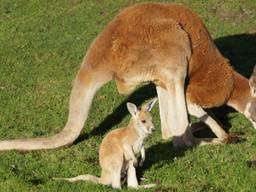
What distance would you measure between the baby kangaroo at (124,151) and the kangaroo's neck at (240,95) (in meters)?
2.42

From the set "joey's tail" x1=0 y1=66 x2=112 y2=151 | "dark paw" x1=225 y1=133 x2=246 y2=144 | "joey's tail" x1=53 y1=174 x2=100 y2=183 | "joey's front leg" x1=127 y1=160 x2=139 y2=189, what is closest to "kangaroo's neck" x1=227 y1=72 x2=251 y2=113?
"dark paw" x1=225 y1=133 x2=246 y2=144

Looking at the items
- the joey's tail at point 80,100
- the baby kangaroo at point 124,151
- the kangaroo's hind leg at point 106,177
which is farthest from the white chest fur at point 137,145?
the joey's tail at point 80,100

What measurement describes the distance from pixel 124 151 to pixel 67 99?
4017 mm

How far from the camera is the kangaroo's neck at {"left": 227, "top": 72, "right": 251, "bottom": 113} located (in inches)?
330

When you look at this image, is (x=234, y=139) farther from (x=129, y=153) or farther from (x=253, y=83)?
(x=129, y=153)

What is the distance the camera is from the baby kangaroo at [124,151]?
6.07 metres

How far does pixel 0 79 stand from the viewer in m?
11.1

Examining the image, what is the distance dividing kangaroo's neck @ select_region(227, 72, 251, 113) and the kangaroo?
0.5 inches

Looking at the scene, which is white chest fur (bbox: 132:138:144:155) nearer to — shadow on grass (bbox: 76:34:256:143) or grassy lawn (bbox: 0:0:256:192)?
grassy lawn (bbox: 0:0:256:192)

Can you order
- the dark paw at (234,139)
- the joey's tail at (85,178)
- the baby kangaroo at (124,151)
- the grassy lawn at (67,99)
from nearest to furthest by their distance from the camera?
the baby kangaroo at (124,151) < the joey's tail at (85,178) < the grassy lawn at (67,99) < the dark paw at (234,139)

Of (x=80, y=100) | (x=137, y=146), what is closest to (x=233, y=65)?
(x=80, y=100)

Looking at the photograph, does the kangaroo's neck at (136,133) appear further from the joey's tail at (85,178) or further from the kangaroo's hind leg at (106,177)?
the joey's tail at (85,178)

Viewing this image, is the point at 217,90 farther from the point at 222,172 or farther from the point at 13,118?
the point at 13,118

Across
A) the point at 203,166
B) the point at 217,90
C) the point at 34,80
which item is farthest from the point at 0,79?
the point at 203,166
